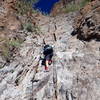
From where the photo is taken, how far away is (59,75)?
9.86 m

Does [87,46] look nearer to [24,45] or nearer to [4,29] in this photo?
[24,45]

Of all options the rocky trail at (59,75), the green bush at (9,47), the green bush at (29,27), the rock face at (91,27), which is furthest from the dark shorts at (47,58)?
the green bush at (29,27)

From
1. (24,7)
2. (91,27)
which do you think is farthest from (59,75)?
(24,7)

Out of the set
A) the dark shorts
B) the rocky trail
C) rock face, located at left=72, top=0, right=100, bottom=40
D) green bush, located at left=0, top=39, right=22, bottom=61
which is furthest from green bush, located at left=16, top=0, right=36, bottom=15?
the dark shorts

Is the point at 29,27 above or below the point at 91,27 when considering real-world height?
above

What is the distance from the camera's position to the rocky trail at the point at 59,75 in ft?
29.2

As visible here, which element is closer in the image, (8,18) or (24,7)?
(8,18)

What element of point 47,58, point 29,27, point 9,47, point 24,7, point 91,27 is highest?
point 24,7

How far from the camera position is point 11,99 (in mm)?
9875

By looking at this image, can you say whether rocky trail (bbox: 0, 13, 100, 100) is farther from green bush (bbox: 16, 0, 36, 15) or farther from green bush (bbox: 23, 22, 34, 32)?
green bush (bbox: 16, 0, 36, 15)

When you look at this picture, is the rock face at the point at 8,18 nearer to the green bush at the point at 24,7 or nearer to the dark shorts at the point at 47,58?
the green bush at the point at 24,7

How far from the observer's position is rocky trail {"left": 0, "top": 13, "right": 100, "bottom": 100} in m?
8.90

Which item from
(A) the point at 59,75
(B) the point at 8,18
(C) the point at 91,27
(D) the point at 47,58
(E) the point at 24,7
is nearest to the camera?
(A) the point at 59,75

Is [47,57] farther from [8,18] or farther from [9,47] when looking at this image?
[8,18]
